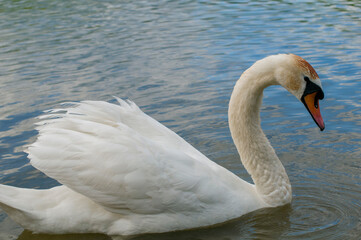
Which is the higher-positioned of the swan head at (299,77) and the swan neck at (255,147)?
the swan head at (299,77)

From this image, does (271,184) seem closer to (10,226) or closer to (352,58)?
(10,226)

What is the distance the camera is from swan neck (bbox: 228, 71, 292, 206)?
16.4 ft

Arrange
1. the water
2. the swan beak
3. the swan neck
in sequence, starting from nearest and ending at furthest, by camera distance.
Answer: the swan beak
the swan neck
the water

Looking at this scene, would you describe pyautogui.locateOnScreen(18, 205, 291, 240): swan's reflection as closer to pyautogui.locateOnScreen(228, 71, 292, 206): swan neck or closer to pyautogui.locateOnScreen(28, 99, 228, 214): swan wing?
pyautogui.locateOnScreen(228, 71, 292, 206): swan neck

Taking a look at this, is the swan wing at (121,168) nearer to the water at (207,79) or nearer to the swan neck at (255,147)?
the water at (207,79)

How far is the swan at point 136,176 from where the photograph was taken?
4.45 m

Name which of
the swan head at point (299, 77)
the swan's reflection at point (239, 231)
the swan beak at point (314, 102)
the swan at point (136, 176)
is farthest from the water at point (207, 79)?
the swan head at point (299, 77)

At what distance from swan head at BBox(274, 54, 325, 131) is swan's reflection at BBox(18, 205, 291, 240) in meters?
1.07

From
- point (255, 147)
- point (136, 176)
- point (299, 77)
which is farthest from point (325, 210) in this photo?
point (136, 176)

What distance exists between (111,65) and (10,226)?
5985mm

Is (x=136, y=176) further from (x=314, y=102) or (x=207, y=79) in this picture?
(x=207, y=79)

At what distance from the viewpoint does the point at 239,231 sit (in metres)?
4.85

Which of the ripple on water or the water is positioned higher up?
the ripple on water

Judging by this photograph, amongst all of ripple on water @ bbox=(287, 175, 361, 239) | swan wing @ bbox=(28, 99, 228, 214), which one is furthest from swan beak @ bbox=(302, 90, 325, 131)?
swan wing @ bbox=(28, 99, 228, 214)
